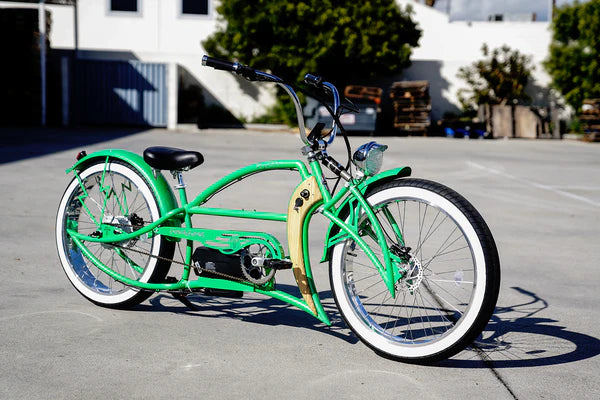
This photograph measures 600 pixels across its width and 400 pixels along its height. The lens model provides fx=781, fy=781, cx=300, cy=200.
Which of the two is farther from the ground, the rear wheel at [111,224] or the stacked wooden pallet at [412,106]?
the stacked wooden pallet at [412,106]

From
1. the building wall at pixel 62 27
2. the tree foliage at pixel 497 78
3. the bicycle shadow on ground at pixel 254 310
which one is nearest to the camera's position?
the bicycle shadow on ground at pixel 254 310

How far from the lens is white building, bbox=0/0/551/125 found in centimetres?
2538

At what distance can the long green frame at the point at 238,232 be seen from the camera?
362cm

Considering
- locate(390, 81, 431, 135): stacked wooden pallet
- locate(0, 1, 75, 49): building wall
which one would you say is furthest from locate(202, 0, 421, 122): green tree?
locate(0, 1, 75, 49): building wall

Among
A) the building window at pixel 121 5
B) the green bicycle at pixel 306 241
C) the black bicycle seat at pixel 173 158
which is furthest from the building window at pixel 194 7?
the black bicycle seat at pixel 173 158

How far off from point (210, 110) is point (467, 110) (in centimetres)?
826

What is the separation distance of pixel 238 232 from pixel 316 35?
63.9ft

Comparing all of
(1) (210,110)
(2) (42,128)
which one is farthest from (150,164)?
(1) (210,110)

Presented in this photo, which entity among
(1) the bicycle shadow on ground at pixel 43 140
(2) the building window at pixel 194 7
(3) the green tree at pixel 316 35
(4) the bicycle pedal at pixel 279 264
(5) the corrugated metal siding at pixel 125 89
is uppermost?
(2) the building window at pixel 194 7

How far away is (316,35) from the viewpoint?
22.8 meters

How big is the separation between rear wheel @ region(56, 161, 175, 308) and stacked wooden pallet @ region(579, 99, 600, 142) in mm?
19847

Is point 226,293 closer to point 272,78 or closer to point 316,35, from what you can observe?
point 272,78

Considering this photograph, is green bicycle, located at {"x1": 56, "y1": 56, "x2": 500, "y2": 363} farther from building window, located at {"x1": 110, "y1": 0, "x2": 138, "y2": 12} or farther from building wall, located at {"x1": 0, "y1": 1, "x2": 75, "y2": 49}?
building window, located at {"x1": 110, "y1": 0, "x2": 138, "y2": 12}

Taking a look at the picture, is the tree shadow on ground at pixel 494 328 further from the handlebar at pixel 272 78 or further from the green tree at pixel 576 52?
the green tree at pixel 576 52
